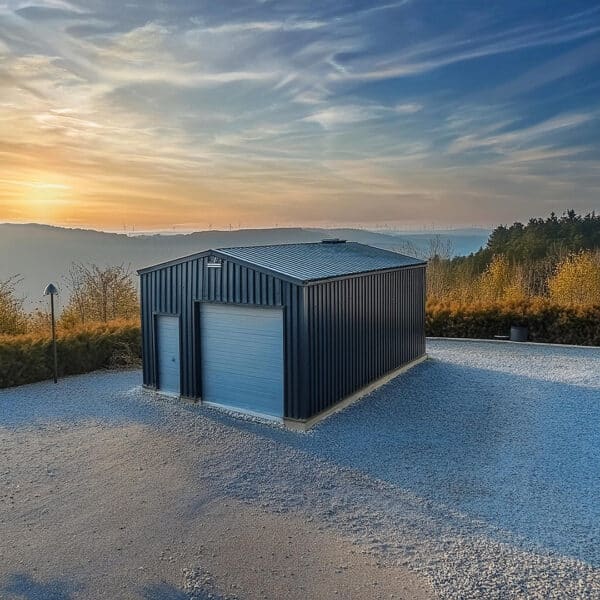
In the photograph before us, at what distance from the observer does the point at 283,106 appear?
14.0 m

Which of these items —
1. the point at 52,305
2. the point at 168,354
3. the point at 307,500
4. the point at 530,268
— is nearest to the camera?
the point at 307,500

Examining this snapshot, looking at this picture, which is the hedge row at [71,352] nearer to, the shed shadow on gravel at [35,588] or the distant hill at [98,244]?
the distant hill at [98,244]

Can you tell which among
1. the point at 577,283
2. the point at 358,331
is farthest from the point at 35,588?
the point at 577,283

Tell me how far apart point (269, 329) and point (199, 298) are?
1.61 m

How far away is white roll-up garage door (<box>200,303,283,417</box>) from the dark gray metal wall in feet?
0.66

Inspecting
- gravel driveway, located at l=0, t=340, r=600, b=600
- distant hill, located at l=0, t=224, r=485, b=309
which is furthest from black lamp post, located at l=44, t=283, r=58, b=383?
distant hill, located at l=0, t=224, r=485, b=309

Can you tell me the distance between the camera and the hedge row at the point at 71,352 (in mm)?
11719

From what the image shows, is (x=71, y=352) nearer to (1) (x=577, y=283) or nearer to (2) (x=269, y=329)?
(2) (x=269, y=329)

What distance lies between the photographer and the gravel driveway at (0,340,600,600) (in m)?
4.59

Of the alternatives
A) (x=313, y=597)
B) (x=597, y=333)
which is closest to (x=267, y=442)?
(x=313, y=597)

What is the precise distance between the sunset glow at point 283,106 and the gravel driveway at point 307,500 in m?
7.39

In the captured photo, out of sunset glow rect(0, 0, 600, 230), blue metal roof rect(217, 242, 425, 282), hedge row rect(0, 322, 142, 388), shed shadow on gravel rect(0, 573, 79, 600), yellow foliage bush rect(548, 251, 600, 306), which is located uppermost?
sunset glow rect(0, 0, 600, 230)

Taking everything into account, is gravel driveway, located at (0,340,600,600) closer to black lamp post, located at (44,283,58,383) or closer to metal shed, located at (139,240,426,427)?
metal shed, located at (139,240,426,427)

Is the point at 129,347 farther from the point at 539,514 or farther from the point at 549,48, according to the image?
the point at 549,48
